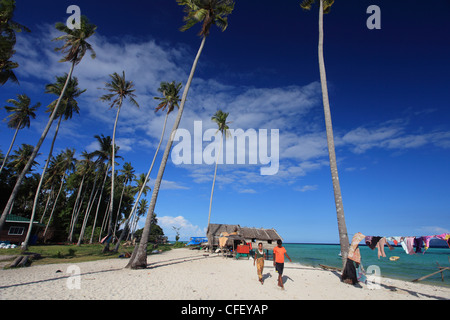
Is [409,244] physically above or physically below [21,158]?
below

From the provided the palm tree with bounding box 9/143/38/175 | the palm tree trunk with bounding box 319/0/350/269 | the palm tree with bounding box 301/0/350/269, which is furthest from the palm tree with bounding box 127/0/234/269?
the palm tree with bounding box 9/143/38/175

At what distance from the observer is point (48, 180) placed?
32.7 m

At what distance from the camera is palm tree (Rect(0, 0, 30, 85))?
38.2ft

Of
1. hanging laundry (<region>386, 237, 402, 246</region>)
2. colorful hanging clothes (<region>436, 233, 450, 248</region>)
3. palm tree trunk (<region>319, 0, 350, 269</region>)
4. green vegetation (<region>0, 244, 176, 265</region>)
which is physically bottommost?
green vegetation (<region>0, 244, 176, 265</region>)

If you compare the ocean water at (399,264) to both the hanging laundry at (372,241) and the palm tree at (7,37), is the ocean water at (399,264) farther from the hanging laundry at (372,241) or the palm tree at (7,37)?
the palm tree at (7,37)

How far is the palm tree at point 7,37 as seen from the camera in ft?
38.2

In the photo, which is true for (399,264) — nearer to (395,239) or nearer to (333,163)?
(395,239)

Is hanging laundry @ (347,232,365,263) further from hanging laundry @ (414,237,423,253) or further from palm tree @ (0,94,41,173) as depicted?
palm tree @ (0,94,41,173)

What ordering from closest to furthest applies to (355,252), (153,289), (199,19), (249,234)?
1. (153,289)
2. (355,252)
3. (199,19)
4. (249,234)

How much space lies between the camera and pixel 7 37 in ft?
40.7

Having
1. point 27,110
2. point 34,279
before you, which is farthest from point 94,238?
point 34,279

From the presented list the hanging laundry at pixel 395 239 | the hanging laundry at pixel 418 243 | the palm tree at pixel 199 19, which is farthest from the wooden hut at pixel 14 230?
the hanging laundry at pixel 418 243

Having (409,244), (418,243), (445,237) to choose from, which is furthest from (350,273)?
(445,237)

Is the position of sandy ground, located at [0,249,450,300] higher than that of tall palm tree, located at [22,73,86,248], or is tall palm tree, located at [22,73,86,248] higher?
tall palm tree, located at [22,73,86,248]
